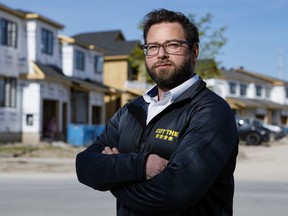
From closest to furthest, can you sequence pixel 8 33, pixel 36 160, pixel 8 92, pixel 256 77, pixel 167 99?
1. pixel 167 99
2. pixel 36 160
3. pixel 8 33
4. pixel 8 92
5. pixel 256 77

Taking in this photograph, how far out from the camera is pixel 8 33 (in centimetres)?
2625

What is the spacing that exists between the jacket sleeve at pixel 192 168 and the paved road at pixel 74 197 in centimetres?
586

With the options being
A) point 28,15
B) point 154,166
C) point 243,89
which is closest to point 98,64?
point 28,15

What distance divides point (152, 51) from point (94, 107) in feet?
117

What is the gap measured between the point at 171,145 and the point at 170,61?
1.50 feet

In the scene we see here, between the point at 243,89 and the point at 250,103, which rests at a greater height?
the point at 243,89

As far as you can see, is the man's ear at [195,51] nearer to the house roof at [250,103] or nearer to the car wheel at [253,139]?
the car wheel at [253,139]

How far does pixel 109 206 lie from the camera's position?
8633 millimetres

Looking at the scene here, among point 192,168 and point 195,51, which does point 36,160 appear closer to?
point 195,51

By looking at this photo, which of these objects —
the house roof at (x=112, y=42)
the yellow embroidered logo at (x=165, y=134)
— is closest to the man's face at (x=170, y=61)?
the yellow embroidered logo at (x=165, y=134)

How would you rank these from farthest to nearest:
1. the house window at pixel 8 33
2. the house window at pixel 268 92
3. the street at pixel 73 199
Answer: the house window at pixel 268 92, the house window at pixel 8 33, the street at pixel 73 199

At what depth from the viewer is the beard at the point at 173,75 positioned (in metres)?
2.44

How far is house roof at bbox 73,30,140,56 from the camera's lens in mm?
44500

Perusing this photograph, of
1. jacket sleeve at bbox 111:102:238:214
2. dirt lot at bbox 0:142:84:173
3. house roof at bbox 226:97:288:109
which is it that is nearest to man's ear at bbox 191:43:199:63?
jacket sleeve at bbox 111:102:238:214
